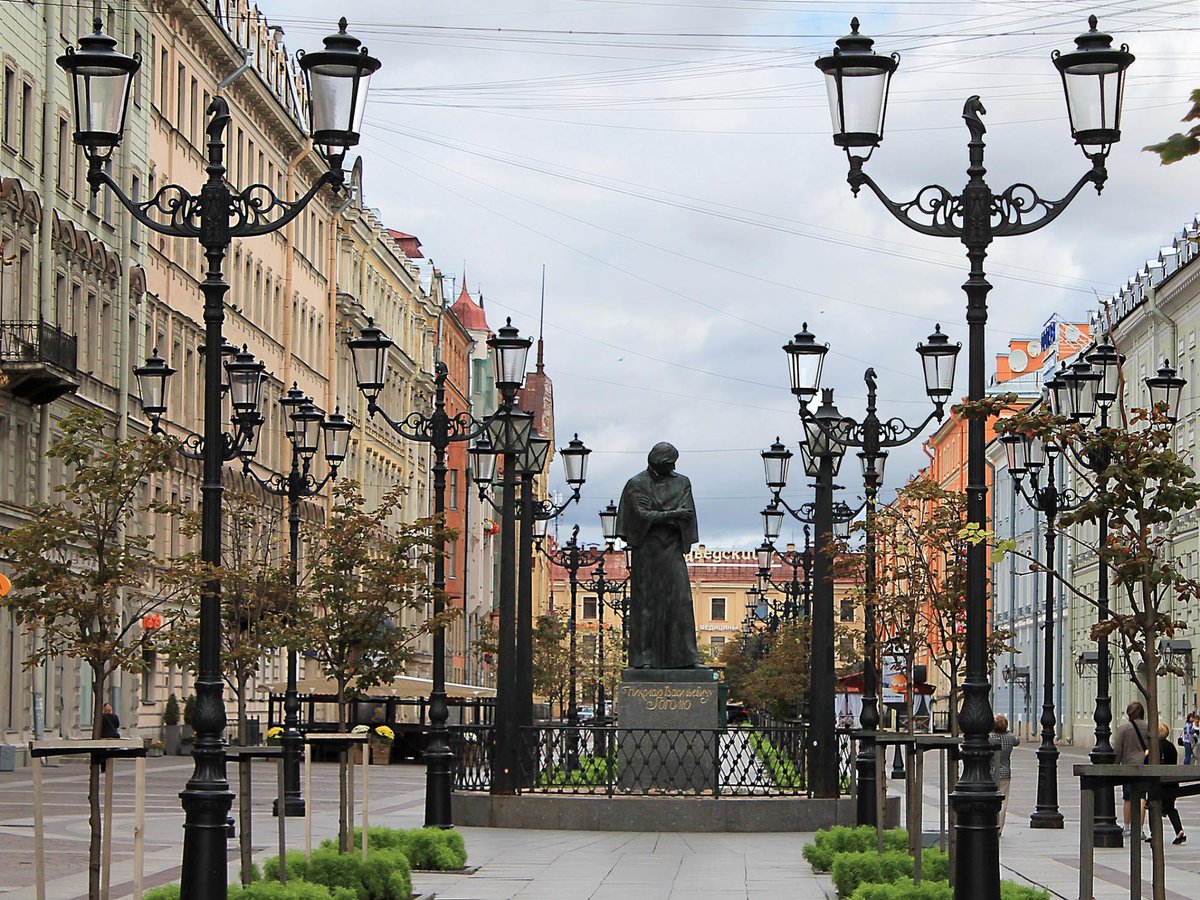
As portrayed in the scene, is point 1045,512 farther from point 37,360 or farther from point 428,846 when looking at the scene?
point 37,360

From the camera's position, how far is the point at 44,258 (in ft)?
147

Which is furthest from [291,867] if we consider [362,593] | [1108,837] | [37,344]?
[37,344]

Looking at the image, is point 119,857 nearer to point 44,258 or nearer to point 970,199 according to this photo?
point 970,199

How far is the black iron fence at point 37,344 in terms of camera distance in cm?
4269

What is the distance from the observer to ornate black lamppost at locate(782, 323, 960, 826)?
75.9 feet

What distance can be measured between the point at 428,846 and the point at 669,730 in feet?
21.1

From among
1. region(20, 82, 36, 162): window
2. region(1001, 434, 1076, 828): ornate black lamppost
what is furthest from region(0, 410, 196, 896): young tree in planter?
region(20, 82, 36, 162): window

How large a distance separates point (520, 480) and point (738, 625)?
14884cm

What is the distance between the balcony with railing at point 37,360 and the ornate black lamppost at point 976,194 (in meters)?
30.3

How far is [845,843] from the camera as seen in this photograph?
18.9 meters

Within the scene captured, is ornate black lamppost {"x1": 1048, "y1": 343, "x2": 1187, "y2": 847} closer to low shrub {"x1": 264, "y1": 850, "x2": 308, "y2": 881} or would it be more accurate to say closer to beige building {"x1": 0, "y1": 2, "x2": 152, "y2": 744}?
low shrub {"x1": 264, "y1": 850, "x2": 308, "y2": 881}

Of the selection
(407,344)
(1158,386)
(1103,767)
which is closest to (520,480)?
(1158,386)

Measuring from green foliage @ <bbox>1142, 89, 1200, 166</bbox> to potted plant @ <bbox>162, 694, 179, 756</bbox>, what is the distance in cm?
4971

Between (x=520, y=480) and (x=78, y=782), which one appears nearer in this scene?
(x=520, y=480)
